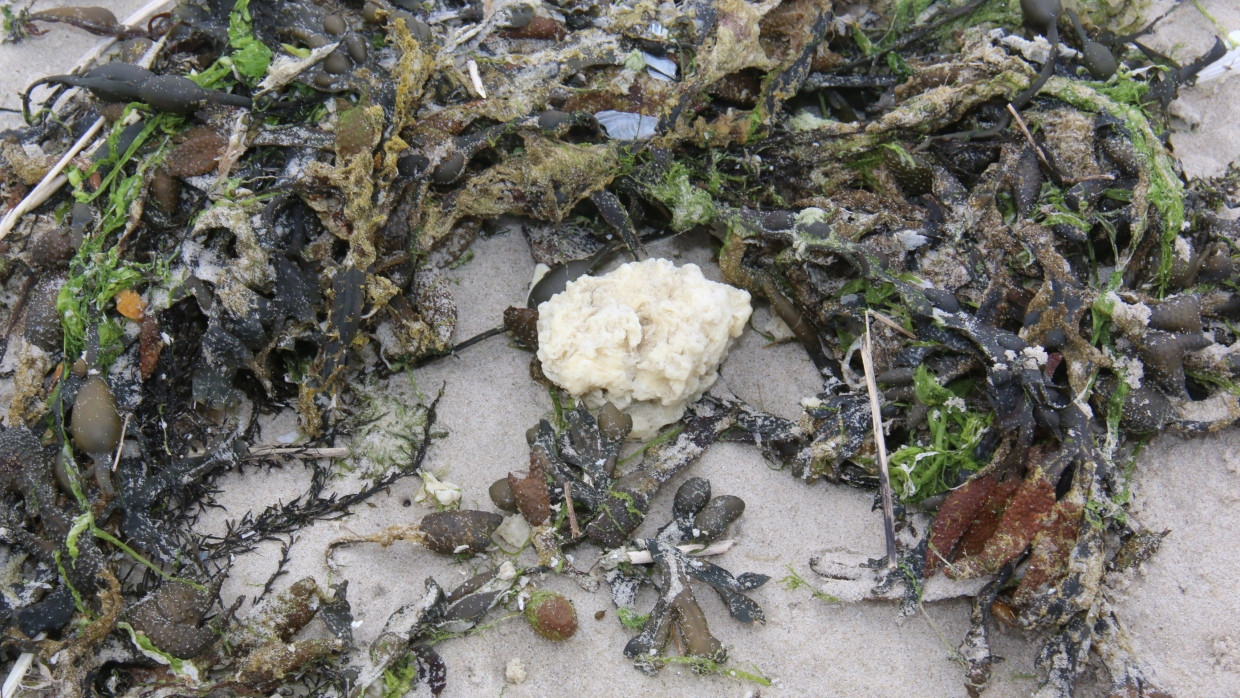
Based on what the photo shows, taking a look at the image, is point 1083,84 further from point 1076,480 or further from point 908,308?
point 1076,480

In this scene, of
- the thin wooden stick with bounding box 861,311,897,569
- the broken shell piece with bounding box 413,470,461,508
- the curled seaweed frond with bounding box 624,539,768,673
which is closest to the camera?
the curled seaweed frond with bounding box 624,539,768,673

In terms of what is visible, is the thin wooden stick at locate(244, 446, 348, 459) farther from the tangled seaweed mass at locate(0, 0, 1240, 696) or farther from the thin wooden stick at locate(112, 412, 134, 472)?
the thin wooden stick at locate(112, 412, 134, 472)

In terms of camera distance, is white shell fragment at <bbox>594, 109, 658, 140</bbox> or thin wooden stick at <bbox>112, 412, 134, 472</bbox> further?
white shell fragment at <bbox>594, 109, 658, 140</bbox>

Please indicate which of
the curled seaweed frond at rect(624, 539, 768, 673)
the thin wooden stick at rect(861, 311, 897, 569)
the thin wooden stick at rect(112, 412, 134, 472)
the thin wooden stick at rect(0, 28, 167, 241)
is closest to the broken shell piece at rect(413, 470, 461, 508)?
the curled seaweed frond at rect(624, 539, 768, 673)

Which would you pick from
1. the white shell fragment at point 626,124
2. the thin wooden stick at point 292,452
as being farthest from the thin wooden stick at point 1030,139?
the thin wooden stick at point 292,452

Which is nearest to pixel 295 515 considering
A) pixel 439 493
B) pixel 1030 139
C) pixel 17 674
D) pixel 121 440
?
pixel 439 493

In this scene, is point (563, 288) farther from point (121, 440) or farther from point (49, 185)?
point (49, 185)

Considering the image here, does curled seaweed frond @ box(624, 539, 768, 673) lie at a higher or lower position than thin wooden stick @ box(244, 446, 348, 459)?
lower
